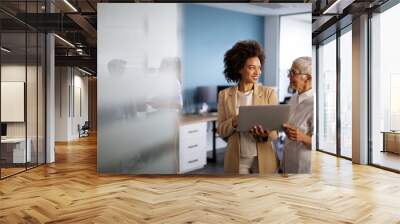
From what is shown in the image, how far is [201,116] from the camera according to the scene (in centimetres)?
537

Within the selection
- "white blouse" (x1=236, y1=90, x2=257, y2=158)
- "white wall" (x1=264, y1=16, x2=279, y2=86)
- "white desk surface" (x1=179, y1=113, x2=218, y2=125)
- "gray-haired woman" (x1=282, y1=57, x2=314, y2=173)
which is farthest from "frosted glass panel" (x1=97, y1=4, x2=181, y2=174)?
"gray-haired woman" (x1=282, y1=57, x2=314, y2=173)

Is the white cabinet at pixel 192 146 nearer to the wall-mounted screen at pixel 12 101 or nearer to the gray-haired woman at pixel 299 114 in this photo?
A: the gray-haired woman at pixel 299 114

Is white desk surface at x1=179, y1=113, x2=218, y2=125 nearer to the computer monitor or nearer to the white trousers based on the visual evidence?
the white trousers

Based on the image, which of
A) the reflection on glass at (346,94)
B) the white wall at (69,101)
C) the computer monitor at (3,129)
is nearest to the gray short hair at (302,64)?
the reflection on glass at (346,94)

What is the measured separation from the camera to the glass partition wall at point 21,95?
583 centimetres

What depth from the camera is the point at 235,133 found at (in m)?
5.26

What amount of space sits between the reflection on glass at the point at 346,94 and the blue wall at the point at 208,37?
344 centimetres

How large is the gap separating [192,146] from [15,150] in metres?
3.04

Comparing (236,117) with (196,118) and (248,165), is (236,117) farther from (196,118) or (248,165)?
(248,165)

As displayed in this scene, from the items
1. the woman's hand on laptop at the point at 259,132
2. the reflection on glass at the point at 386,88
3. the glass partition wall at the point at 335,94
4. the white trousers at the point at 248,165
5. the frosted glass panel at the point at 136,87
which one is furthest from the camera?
the glass partition wall at the point at 335,94

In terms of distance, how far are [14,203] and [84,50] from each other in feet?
21.5

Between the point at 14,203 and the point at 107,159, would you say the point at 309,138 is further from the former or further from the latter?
the point at 14,203

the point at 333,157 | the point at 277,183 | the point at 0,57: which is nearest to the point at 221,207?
the point at 277,183

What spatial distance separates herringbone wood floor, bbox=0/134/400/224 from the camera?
142 inches
